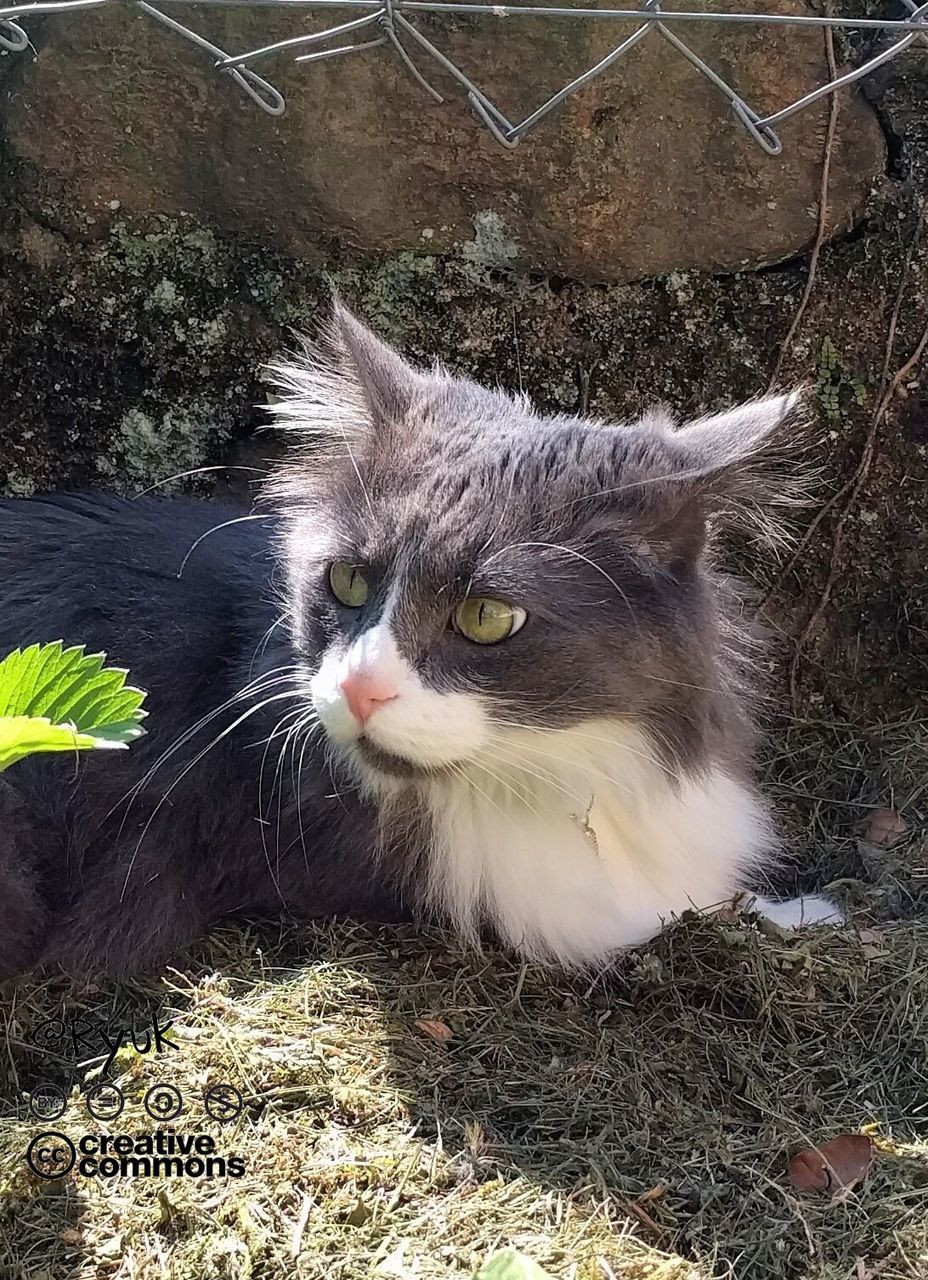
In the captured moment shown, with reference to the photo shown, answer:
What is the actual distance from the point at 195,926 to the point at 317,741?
0.47 metres

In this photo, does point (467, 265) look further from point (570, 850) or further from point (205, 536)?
point (570, 850)

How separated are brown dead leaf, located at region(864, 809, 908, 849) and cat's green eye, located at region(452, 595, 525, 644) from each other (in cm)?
138

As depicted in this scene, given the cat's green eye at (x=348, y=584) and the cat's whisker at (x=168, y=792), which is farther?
the cat's whisker at (x=168, y=792)

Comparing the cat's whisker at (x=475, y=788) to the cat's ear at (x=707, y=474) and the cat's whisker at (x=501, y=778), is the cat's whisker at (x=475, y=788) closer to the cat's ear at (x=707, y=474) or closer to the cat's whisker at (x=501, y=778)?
the cat's whisker at (x=501, y=778)

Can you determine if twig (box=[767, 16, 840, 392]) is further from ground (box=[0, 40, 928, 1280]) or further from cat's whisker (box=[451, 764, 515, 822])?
cat's whisker (box=[451, 764, 515, 822])

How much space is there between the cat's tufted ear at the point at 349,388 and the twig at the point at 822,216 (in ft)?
3.44

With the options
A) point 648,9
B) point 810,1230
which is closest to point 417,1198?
point 810,1230

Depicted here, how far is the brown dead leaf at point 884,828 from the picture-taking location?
2867 mm

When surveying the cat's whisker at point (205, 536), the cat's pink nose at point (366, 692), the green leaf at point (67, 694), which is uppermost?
the green leaf at point (67, 694)

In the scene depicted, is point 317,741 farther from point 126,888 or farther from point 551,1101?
point 551,1101

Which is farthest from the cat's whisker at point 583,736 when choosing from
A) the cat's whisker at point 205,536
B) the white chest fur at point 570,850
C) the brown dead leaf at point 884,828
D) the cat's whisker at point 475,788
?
the brown dead leaf at point 884,828

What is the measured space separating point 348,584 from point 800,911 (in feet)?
4.16

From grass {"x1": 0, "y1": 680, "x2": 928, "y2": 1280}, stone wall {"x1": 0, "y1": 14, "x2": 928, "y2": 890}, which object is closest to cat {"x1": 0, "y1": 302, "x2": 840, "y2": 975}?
grass {"x1": 0, "y1": 680, "x2": 928, "y2": 1280}

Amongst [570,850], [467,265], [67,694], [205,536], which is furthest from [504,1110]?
[467,265]
